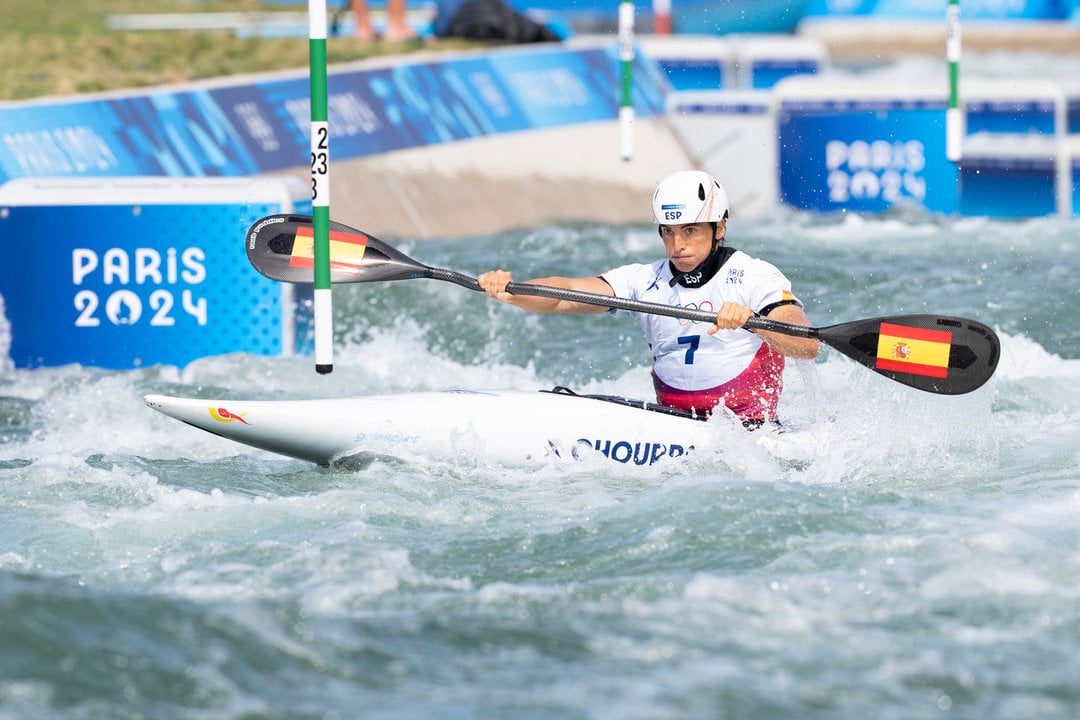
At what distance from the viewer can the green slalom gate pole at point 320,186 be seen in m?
5.66

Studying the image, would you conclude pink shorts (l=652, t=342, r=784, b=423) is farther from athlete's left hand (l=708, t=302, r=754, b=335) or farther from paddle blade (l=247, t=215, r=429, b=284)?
paddle blade (l=247, t=215, r=429, b=284)

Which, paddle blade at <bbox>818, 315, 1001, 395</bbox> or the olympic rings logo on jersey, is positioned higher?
the olympic rings logo on jersey

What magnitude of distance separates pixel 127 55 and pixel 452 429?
850cm

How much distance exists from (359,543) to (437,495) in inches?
24.7

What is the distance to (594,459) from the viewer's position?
5.68 metres

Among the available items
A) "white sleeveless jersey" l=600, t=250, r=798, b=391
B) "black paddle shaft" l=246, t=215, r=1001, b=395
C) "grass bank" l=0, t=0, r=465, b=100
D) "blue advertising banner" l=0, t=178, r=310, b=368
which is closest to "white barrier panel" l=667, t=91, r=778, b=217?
"grass bank" l=0, t=0, r=465, b=100

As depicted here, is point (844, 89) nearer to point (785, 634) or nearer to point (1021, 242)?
point (1021, 242)

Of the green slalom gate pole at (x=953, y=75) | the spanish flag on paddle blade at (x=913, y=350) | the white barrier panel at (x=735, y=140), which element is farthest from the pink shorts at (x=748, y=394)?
the white barrier panel at (x=735, y=140)

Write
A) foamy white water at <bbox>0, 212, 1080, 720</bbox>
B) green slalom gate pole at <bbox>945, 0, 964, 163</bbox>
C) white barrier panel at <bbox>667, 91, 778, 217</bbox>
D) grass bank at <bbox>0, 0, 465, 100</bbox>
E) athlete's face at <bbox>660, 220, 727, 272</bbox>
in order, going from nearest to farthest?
foamy white water at <bbox>0, 212, 1080, 720</bbox> → athlete's face at <bbox>660, 220, 727, 272</bbox> → green slalom gate pole at <bbox>945, 0, 964, 163</bbox> → grass bank at <bbox>0, 0, 465, 100</bbox> → white barrier panel at <bbox>667, 91, 778, 217</bbox>

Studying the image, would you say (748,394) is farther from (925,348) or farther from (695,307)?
(925,348)

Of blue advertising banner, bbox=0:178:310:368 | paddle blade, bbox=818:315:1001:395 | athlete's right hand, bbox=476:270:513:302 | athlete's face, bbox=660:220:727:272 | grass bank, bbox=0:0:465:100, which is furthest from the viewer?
grass bank, bbox=0:0:465:100

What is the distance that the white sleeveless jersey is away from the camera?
5.82 meters

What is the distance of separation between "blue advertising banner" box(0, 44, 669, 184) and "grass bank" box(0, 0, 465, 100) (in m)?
1.23

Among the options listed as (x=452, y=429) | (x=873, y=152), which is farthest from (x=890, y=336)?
(x=873, y=152)
